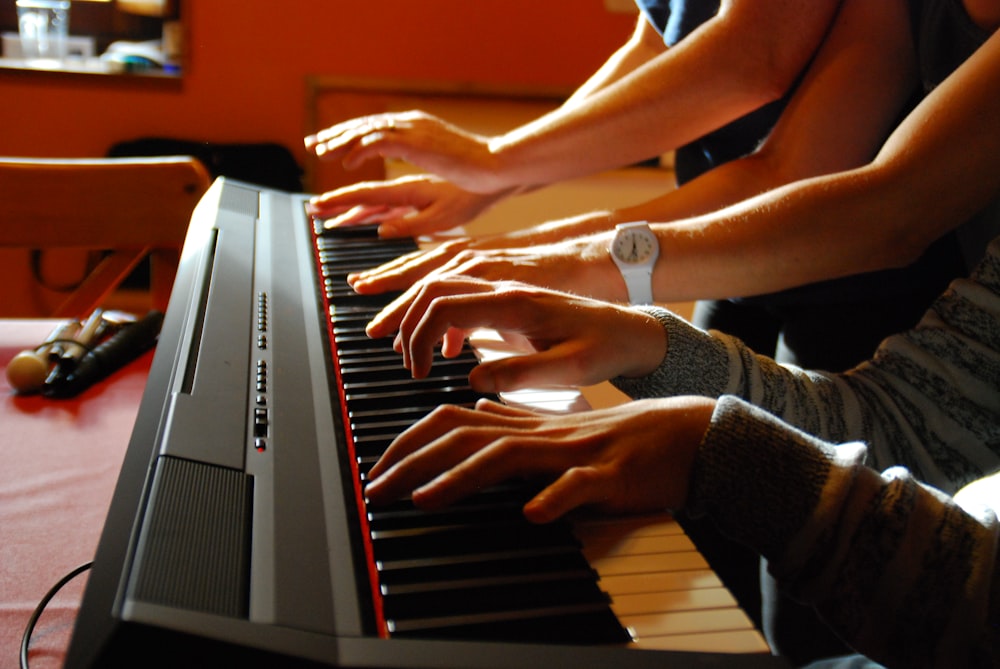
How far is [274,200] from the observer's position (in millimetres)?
1301

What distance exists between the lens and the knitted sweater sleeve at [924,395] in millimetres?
747

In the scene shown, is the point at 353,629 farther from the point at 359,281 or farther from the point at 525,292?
the point at 359,281

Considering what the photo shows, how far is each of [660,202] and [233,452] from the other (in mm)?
821

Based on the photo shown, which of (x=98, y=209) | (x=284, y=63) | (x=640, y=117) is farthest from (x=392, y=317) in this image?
(x=284, y=63)

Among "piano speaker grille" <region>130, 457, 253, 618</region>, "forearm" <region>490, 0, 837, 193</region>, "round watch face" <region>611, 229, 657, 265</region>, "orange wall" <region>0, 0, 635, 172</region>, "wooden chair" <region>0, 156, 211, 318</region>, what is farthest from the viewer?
"orange wall" <region>0, 0, 635, 172</region>

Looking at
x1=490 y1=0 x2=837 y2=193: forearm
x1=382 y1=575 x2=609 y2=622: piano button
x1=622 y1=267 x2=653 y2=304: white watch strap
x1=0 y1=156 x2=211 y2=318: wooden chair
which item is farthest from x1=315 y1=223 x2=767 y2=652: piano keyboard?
x1=0 y1=156 x2=211 y2=318: wooden chair

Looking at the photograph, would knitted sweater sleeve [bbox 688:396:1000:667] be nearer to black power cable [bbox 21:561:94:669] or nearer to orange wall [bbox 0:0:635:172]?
black power cable [bbox 21:561:94:669]

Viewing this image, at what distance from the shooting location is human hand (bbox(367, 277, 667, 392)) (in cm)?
65

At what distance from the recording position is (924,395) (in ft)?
2.52

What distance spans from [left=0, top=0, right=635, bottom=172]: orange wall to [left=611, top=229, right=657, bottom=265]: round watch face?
2556 mm

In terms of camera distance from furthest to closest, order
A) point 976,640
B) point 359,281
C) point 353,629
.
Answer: point 359,281, point 976,640, point 353,629

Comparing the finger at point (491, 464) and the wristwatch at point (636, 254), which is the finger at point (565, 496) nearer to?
the finger at point (491, 464)

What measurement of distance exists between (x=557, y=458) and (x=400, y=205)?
812 millimetres

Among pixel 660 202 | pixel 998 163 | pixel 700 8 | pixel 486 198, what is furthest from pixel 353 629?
pixel 700 8
